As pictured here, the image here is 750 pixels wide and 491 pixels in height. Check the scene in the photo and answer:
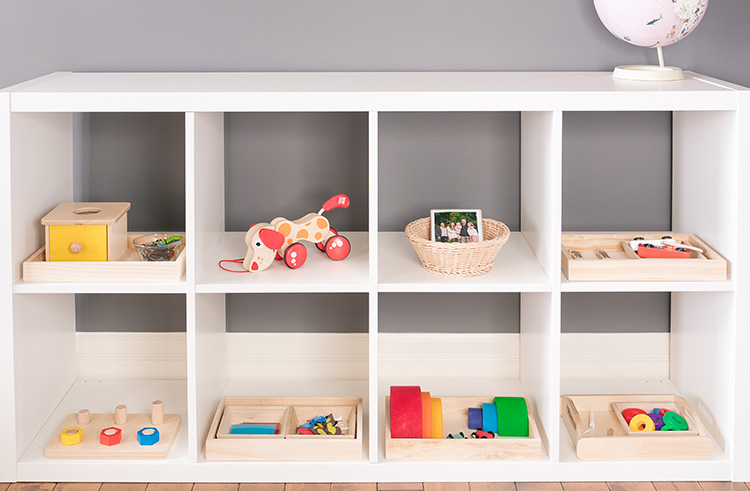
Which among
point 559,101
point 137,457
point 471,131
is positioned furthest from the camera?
point 471,131

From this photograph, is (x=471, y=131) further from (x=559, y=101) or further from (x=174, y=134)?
(x=174, y=134)

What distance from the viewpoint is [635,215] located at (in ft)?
8.20

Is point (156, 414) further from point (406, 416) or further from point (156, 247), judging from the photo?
point (406, 416)

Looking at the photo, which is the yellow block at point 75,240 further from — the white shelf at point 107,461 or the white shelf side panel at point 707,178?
the white shelf side panel at point 707,178

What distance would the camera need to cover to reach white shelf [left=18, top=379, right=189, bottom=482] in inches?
81.1

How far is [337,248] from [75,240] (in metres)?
0.62

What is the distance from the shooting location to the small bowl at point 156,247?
2.15m

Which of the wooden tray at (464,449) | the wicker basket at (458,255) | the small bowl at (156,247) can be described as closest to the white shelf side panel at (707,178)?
the wicker basket at (458,255)

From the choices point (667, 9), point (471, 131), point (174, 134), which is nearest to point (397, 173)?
point (471, 131)

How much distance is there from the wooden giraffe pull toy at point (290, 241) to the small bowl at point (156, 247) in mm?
181

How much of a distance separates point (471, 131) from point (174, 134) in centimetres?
82

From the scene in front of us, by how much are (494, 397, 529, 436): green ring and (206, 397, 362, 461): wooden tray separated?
0.34 m

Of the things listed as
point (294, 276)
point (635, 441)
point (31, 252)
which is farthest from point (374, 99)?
point (635, 441)

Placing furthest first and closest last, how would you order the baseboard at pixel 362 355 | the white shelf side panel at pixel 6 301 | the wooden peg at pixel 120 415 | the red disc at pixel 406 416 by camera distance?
the baseboard at pixel 362 355 → the wooden peg at pixel 120 415 → the red disc at pixel 406 416 → the white shelf side panel at pixel 6 301
